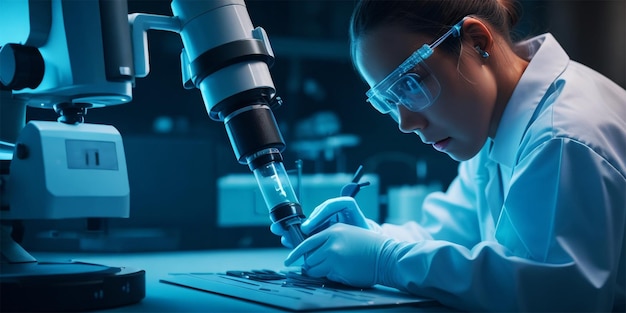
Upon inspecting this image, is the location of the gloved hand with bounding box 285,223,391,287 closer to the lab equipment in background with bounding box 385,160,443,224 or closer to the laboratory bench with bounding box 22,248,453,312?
the laboratory bench with bounding box 22,248,453,312

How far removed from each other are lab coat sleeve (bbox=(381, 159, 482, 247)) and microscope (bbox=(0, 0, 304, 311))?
1.93ft

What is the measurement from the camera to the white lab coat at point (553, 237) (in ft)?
3.02

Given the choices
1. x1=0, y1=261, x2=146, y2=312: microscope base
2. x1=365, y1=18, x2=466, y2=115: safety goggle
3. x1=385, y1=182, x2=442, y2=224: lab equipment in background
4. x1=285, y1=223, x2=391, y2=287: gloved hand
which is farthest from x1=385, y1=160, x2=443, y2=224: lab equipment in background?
x1=0, y1=261, x2=146, y2=312: microscope base

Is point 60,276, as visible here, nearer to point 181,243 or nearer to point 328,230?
point 328,230

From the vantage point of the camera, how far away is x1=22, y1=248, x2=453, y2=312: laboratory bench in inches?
35.1

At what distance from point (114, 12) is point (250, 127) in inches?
10.4

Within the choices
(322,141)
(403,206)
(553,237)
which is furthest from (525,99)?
(322,141)

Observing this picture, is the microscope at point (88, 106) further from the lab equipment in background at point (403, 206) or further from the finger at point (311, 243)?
the lab equipment in background at point (403, 206)

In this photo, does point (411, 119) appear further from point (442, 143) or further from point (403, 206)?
point (403, 206)

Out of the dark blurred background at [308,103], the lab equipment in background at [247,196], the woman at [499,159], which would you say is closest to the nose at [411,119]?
the woman at [499,159]

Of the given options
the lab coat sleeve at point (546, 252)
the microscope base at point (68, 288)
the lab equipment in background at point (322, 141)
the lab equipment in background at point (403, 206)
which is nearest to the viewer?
the microscope base at point (68, 288)

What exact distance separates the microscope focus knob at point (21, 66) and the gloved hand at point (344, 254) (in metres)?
0.50

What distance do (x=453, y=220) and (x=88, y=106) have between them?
981mm

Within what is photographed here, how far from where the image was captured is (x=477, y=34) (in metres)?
1.23
